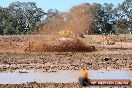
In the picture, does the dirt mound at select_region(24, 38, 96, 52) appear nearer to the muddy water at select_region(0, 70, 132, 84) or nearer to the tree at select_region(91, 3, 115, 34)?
the muddy water at select_region(0, 70, 132, 84)

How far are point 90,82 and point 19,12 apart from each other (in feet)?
338

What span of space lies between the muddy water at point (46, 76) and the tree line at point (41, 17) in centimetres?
7312

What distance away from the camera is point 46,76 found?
1639cm

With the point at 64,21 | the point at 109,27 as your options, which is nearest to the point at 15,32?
the point at 109,27

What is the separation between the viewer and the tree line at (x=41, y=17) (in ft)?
311

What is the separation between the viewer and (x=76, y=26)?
41.7 metres

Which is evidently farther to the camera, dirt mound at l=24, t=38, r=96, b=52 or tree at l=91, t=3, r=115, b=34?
tree at l=91, t=3, r=115, b=34

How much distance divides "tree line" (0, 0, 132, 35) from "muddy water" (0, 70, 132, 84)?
73.1 meters

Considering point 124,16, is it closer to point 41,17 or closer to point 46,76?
point 41,17

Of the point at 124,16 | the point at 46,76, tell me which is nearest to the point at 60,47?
the point at 46,76

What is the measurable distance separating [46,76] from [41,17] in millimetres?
93960

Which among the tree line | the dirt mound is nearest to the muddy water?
the dirt mound

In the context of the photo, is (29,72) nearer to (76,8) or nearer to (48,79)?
(48,79)

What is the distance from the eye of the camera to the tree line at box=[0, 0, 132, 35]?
9494 centimetres
